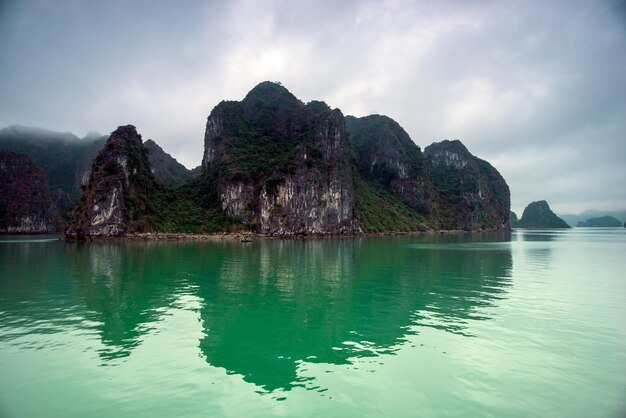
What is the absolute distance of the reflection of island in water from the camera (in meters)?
13.2

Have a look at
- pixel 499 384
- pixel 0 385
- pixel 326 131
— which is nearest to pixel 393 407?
pixel 499 384

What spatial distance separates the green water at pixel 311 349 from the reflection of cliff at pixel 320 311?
4.2 inches

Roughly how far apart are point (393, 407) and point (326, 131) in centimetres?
14605

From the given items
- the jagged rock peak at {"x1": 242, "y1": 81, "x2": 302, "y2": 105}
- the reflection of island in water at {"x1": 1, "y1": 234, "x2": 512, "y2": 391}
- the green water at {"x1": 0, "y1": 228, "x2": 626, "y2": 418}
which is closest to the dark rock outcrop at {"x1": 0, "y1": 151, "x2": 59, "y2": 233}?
the jagged rock peak at {"x1": 242, "y1": 81, "x2": 302, "y2": 105}

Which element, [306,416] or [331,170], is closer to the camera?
[306,416]

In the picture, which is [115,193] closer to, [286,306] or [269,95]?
[286,306]

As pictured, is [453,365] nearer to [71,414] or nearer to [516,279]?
[71,414]

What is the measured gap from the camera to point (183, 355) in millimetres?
12938

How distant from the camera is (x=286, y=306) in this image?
795 inches

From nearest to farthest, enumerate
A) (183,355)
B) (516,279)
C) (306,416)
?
(306,416) < (183,355) < (516,279)

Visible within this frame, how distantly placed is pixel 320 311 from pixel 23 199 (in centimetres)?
18897

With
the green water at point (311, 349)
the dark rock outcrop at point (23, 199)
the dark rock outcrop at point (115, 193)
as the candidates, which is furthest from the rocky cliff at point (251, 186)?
the green water at point (311, 349)

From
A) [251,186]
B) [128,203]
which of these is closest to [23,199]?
[128,203]

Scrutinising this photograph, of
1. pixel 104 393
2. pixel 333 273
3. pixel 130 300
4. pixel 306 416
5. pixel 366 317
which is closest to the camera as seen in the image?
pixel 306 416
